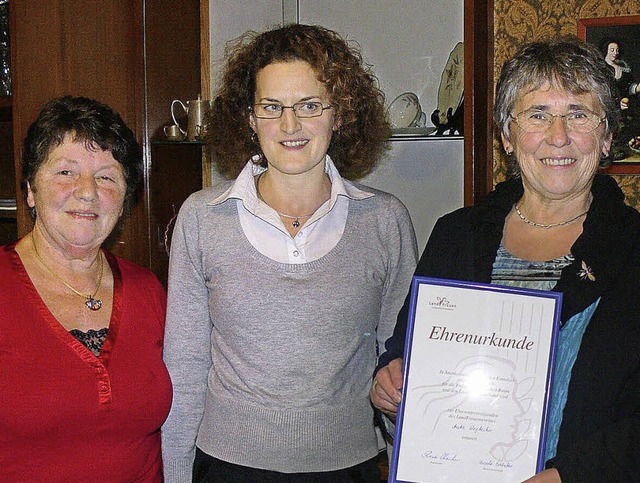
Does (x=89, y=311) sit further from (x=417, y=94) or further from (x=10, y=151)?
(x=10, y=151)

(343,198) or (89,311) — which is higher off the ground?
(343,198)

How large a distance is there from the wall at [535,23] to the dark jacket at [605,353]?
48.4 inches

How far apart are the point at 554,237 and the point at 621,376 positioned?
31 cm

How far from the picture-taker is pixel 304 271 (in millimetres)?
1770

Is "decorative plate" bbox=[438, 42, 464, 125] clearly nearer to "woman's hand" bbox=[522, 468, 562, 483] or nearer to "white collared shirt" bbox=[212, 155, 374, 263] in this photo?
"white collared shirt" bbox=[212, 155, 374, 263]

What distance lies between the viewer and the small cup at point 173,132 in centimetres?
294

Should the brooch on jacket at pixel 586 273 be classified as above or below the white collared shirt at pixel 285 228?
below

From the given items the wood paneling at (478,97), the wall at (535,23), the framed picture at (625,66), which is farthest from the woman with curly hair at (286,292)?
the framed picture at (625,66)

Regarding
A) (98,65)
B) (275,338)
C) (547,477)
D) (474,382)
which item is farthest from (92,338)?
(98,65)

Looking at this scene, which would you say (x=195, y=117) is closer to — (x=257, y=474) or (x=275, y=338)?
(x=275, y=338)

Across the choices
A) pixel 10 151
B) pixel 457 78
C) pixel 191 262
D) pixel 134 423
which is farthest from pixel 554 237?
pixel 10 151

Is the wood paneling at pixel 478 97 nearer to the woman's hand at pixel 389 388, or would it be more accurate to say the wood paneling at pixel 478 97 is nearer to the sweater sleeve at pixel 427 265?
the sweater sleeve at pixel 427 265

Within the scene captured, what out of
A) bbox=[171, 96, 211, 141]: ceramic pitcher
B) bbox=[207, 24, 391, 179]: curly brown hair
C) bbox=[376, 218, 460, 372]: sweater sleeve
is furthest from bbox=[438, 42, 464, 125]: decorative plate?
bbox=[376, 218, 460, 372]: sweater sleeve

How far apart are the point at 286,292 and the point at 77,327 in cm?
53
